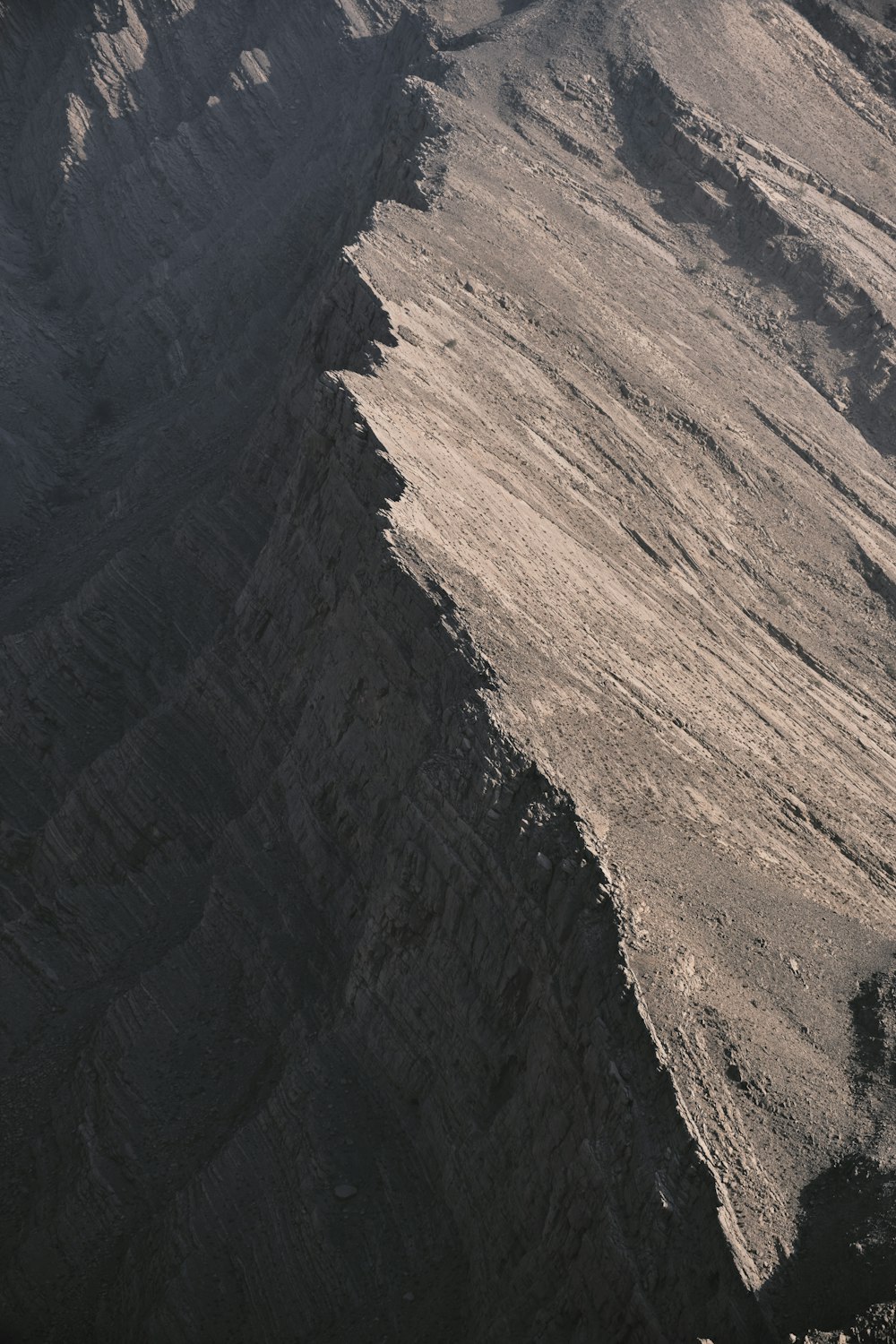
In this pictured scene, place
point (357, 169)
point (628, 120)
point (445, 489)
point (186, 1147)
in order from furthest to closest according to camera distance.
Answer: point (357, 169), point (628, 120), point (445, 489), point (186, 1147)

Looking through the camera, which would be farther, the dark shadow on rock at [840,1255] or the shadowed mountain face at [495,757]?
the shadowed mountain face at [495,757]

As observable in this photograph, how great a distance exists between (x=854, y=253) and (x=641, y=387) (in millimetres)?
10030

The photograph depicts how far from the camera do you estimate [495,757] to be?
55.3ft

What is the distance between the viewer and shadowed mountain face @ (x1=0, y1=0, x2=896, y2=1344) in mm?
14562

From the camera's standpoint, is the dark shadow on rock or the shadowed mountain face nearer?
the dark shadow on rock

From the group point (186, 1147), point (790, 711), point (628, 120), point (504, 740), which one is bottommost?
point (186, 1147)

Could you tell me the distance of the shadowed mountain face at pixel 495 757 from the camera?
14.6m

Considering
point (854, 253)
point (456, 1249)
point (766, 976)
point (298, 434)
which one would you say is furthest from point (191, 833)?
point (854, 253)

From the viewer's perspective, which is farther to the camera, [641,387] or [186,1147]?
[641,387]

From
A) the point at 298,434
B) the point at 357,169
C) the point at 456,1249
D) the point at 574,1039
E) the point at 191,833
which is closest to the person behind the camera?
the point at 574,1039

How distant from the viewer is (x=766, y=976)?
15414 millimetres

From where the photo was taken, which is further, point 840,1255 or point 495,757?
point 495,757

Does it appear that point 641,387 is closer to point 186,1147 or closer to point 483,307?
point 483,307

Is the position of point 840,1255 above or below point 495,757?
above
